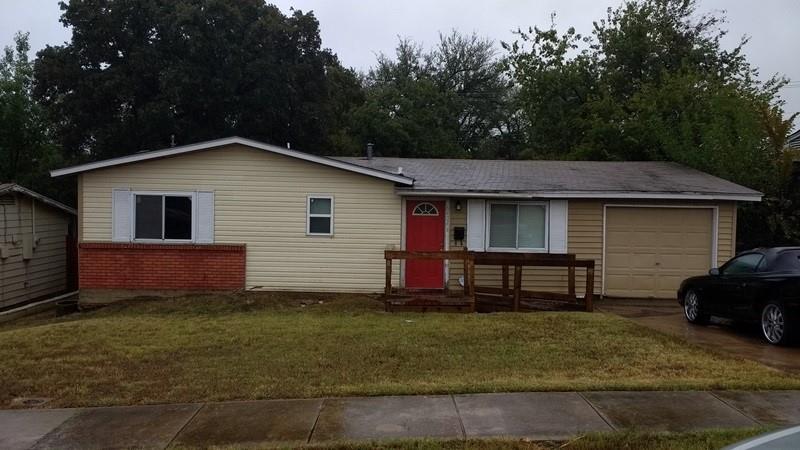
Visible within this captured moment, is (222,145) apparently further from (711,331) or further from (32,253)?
(711,331)

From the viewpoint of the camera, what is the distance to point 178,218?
50.0 ft

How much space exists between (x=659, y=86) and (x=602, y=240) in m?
13.7

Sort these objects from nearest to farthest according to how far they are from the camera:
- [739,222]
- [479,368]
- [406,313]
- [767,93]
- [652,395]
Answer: [652,395] < [479,368] < [406,313] < [739,222] < [767,93]

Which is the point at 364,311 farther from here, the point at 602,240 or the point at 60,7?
the point at 60,7

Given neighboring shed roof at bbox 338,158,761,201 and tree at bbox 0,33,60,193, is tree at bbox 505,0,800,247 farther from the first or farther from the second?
tree at bbox 0,33,60,193

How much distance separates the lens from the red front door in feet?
50.9

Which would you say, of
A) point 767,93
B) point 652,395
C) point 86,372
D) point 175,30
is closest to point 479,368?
point 652,395

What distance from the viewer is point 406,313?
12.6m

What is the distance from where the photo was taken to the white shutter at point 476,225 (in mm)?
15531

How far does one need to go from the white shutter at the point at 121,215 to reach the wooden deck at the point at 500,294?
6190mm

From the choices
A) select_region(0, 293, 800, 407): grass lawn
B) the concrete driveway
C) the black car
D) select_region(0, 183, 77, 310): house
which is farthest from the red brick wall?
the black car

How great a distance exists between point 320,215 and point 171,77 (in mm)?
15935

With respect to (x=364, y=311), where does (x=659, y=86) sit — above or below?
above

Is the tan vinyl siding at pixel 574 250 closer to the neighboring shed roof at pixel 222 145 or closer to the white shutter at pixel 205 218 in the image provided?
the neighboring shed roof at pixel 222 145
